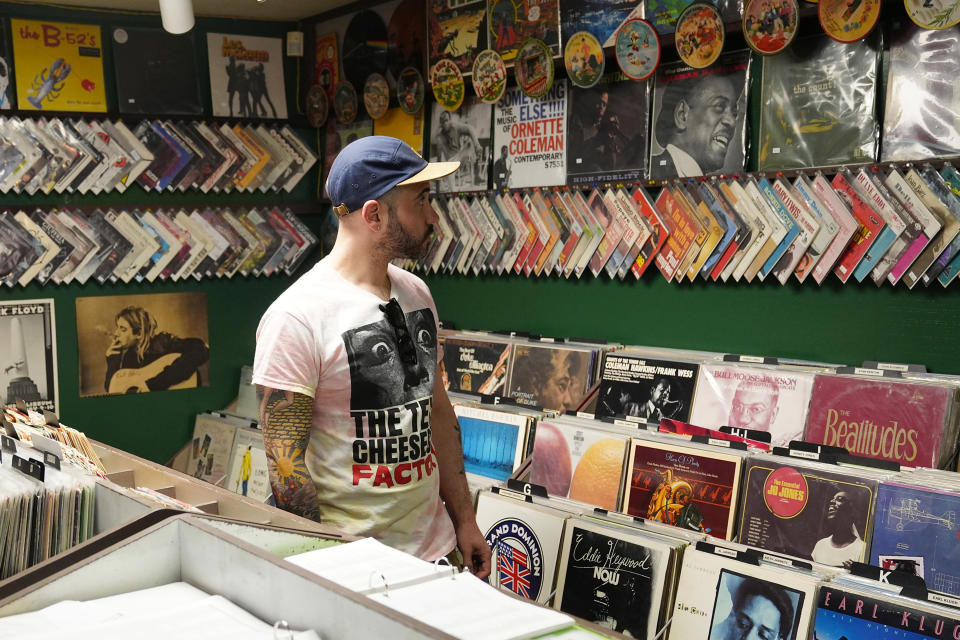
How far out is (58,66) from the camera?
14.6ft

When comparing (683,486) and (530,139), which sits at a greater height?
(530,139)

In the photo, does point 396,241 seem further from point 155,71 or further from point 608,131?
point 155,71

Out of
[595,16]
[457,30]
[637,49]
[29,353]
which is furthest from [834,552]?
[29,353]

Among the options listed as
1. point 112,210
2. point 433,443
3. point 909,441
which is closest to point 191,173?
point 112,210

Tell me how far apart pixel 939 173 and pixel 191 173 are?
361cm

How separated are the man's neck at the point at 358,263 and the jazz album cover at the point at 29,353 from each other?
3.15 m

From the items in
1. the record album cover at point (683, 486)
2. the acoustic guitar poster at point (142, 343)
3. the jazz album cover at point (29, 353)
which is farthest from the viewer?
the acoustic guitar poster at point (142, 343)

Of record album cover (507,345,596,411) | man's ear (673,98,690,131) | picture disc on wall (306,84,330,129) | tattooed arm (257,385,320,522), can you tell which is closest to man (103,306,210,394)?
picture disc on wall (306,84,330,129)

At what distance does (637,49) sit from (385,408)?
199 centimetres

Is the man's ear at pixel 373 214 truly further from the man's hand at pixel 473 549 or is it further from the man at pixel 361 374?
the man's hand at pixel 473 549

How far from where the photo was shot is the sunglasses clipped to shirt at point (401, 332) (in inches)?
77.7

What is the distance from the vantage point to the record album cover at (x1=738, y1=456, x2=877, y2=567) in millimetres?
2342

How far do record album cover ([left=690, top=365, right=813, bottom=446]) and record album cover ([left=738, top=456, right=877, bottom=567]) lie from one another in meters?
0.30

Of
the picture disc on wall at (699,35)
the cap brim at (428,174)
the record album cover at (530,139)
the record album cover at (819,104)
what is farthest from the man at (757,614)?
the record album cover at (530,139)
